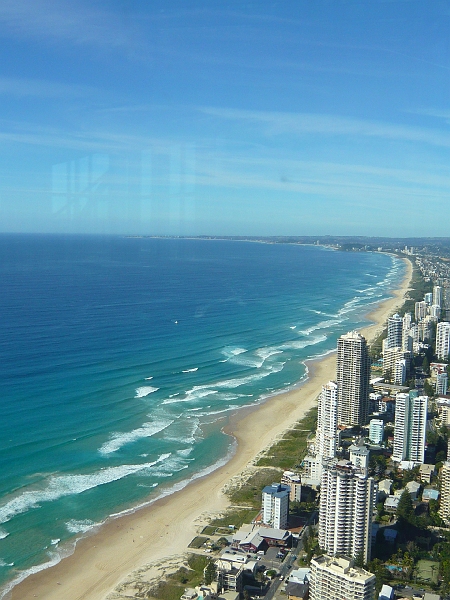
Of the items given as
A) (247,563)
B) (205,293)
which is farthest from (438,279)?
(247,563)

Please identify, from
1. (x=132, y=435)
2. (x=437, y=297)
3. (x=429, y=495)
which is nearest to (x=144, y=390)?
(x=132, y=435)

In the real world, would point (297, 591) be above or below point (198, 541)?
above

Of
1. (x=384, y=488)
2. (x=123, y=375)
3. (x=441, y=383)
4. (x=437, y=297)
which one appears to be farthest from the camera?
(x=437, y=297)

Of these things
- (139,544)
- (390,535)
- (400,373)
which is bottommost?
(139,544)

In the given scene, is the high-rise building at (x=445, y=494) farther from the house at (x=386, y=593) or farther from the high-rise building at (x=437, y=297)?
the high-rise building at (x=437, y=297)

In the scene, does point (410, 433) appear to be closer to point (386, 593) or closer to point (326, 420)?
point (326, 420)

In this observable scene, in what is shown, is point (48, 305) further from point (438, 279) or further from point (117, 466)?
point (438, 279)
